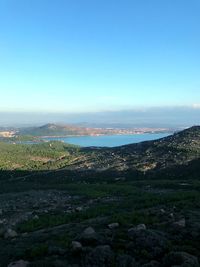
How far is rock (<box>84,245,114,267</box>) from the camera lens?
11.5 meters

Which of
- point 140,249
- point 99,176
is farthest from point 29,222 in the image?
point 99,176

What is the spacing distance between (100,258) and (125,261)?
2.16 ft

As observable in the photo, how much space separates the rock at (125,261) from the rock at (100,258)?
7.2 inches

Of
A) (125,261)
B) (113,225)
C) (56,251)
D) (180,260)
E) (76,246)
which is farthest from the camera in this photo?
(113,225)

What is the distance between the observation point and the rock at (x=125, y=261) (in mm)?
11539

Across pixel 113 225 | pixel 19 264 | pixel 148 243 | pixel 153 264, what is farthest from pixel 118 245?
pixel 113 225

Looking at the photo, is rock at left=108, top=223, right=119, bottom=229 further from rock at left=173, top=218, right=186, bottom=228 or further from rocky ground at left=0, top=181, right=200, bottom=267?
rock at left=173, top=218, right=186, bottom=228

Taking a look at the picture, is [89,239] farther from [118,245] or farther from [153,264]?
[153,264]

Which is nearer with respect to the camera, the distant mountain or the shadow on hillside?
the shadow on hillside

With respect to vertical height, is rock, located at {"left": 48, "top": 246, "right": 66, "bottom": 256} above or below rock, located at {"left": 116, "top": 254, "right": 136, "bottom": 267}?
below

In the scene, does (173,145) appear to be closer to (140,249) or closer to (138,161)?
(138,161)

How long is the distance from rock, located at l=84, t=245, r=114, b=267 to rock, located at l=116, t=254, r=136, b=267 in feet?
0.60

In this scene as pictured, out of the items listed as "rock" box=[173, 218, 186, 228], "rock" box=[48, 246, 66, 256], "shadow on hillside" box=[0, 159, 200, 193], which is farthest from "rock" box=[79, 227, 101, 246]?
"shadow on hillside" box=[0, 159, 200, 193]

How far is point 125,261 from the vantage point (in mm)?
11703
